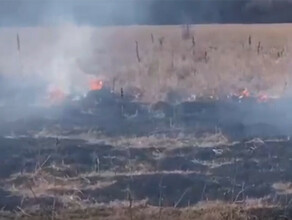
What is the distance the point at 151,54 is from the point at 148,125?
1873mm

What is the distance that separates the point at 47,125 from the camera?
7.30m

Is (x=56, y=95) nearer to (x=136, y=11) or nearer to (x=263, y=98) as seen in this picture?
(x=136, y=11)

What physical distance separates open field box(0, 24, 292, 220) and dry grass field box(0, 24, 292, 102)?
0.02m

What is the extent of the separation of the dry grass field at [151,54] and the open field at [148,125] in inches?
0.7

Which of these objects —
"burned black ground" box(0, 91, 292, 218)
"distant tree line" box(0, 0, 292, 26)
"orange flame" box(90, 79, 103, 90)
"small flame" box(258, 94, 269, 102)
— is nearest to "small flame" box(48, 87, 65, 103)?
"burned black ground" box(0, 91, 292, 218)

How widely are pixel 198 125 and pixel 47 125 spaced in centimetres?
183

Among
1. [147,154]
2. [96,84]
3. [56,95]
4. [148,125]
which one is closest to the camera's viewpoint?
[147,154]

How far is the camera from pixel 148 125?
7.27m

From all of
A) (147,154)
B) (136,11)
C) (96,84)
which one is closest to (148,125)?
(147,154)

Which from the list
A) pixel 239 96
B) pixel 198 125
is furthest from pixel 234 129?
pixel 239 96

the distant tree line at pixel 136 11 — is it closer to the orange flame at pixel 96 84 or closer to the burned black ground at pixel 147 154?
the orange flame at pixel 96 84

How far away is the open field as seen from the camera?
5.46 meters

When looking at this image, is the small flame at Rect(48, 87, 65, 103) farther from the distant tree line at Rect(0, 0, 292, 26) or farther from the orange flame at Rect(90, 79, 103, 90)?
the distant tree line at Rect(0, 0, 292, 26)

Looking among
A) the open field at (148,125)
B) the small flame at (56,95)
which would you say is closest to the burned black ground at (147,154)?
the open field at (148,125)
